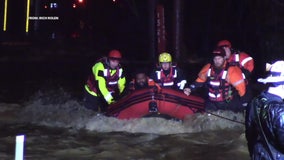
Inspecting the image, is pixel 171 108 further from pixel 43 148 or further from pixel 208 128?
pixel 43 148

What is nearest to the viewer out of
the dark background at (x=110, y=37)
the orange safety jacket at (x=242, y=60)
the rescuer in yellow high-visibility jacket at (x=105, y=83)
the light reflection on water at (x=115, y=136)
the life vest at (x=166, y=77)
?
the light reflection on water at (x=115, y=136)

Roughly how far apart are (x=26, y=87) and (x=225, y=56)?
980cm

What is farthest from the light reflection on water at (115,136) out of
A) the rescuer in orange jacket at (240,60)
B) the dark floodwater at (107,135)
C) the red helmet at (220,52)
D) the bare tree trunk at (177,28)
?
the bare tree trunk at (177,28)

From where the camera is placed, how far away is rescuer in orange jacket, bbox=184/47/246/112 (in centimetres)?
954

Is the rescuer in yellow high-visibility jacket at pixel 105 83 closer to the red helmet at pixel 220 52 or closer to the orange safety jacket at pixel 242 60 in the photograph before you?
the red helmet at pixel 220 52

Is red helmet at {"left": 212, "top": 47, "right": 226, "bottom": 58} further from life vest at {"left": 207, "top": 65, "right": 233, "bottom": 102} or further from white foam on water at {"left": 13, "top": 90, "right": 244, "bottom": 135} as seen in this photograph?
white foam on water at {"left": 13, "top": 90, "right": 244, "bottom": 135}

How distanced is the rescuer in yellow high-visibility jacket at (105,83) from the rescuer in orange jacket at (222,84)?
4.62ft

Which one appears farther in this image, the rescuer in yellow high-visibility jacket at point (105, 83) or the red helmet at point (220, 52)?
the rescuer in yellow high-visibility jacket at point (105, 83)

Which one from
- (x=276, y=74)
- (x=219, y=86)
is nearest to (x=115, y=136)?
(x=219, y=86)

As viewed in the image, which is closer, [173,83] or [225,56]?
[225,56]

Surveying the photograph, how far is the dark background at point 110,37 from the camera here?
56.5 ft

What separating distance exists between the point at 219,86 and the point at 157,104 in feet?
3.77

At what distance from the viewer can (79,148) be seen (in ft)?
30.0

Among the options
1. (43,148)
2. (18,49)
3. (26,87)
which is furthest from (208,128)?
(18,49)
